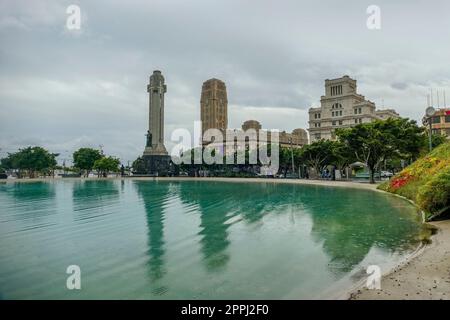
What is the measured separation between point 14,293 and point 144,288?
2.89 meters

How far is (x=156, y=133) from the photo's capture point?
81625 millimetres

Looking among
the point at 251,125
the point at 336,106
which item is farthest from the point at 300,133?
the point at 336,106

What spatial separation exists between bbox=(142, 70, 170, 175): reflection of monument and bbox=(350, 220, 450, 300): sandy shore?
75.4 meters

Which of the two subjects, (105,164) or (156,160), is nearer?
(156,160)

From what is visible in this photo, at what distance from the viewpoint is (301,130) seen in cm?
16800

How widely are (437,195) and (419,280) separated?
8.76 m

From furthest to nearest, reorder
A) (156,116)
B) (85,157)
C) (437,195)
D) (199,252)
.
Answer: (85,157) → (156,116) → (437,195) → (199,252)

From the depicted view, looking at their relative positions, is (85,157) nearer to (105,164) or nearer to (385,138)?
(105,164)

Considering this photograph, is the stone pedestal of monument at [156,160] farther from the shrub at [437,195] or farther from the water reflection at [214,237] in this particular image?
the shrub at [437,195]

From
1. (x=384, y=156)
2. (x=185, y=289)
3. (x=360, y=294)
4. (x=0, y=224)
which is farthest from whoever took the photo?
(x=384, y=156)

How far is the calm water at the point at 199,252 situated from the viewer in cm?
709

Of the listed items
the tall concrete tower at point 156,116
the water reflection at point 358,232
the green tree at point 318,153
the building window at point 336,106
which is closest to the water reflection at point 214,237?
the water reflection at point 358,232
